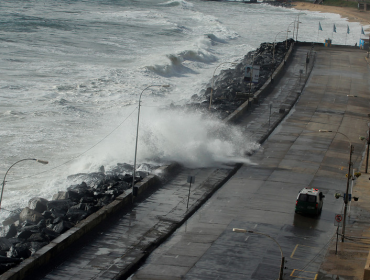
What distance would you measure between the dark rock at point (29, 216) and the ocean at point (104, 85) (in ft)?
5.49

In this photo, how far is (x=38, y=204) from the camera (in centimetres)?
2630

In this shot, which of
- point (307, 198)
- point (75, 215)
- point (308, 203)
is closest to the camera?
point (75, 215)

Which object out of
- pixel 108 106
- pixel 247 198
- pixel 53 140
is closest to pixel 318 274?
→ pixel 247 198

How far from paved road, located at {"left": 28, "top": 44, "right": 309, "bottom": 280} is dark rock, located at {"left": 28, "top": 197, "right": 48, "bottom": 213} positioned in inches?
149

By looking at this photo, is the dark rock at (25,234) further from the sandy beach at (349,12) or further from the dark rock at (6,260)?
the sandy beach at (349,12)

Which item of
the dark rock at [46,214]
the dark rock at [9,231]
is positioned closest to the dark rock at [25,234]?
the dark rock at [9,231]

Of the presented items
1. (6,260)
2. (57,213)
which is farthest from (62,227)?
(6,260)

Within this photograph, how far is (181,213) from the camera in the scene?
2600 centimetres

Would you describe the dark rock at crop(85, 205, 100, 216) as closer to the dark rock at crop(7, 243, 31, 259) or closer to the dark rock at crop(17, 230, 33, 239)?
the dark rock at crop(17, 230, 33, 239)

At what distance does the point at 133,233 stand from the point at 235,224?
4601mm

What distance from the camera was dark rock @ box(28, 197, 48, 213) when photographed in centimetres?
2623

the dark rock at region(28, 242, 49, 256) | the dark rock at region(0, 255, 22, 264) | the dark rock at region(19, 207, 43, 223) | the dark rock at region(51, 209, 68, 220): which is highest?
the dark rock at region(0, 255, 22, 264)

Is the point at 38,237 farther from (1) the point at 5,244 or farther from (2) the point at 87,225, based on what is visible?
(2) the point at 87,225

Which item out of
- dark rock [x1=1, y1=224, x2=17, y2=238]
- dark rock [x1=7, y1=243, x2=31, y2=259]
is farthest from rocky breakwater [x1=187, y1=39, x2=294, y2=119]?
dark rock [x1=7, y1=243, x2=31, y2=259]
